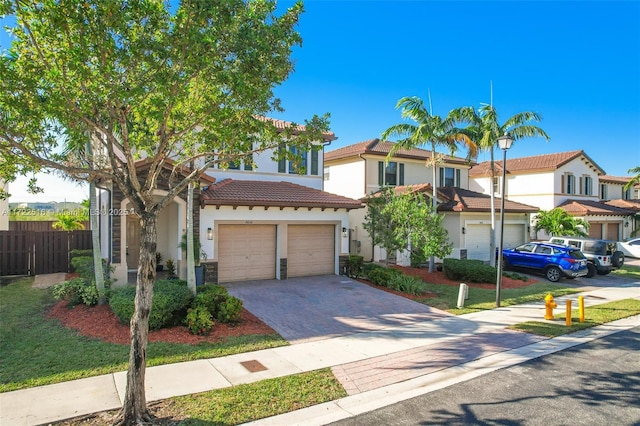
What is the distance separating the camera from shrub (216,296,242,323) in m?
10.1

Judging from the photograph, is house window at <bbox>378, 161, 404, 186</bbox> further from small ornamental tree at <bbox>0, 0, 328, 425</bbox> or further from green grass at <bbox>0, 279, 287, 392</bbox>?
small ornamental tree at <bbox>0, 0, 328, 425</bbox>

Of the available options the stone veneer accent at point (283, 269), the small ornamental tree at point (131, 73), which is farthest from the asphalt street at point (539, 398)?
the stone veneer accent at point (283, 269)

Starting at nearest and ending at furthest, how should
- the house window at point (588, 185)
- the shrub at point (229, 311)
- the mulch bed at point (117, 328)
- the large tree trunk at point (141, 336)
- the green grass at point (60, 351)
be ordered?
the large tree trunk at point (141, 336) < the green grass at point (60, 351) < the mulch bed at point (117, 328) < the shrub at point (229, 311) < the house window at point (588, 185)

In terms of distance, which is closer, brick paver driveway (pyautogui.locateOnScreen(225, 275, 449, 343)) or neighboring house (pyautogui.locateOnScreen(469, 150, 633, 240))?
brick paver driveway (pyautogui.locateOnScreen(225, 275, 449, 343))

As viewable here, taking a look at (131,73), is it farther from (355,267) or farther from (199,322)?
(355,267)

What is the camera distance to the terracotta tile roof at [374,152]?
2330cm

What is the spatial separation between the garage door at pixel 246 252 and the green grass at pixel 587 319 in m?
9.28

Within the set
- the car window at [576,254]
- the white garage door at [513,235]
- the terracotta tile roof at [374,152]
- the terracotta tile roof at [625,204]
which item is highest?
the terracotta tile roof at [374,152]

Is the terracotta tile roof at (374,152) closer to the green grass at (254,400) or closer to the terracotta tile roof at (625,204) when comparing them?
the terracotta tile roof at (625,204)

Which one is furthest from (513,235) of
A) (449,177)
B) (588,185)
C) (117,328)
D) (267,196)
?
(117,328)

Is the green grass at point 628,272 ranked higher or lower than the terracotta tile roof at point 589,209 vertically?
lower

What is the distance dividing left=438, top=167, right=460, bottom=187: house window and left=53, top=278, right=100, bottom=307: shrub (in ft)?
70.4

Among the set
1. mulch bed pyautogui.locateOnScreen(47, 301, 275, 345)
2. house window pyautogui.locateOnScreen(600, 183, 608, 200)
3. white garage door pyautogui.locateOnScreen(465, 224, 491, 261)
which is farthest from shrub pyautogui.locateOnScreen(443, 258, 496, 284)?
house window pyautogui.locateOnScreen(600, 183, 608, 200)

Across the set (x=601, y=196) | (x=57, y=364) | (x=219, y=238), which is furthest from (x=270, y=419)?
(x=601, y=196)
